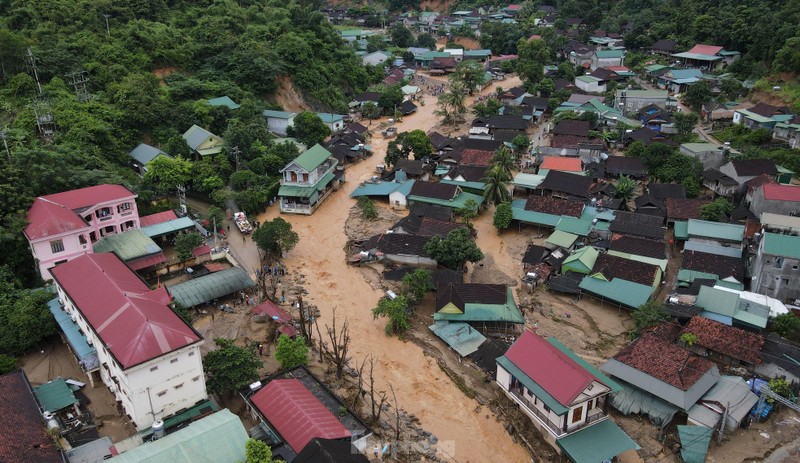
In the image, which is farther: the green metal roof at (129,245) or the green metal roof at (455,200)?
the green metal roof at (455,200)

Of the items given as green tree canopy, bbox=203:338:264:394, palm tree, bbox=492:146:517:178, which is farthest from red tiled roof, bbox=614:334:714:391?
palm tree, bbox=492:146:517:178

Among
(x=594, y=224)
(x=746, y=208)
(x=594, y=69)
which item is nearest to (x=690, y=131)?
(x=746, y=208)

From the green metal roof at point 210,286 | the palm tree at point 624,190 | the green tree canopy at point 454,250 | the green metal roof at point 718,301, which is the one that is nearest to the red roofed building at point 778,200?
the palm tree at point 624,190

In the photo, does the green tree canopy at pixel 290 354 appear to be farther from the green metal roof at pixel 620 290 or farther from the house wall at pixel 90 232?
the green metal roof at pixel 620 290

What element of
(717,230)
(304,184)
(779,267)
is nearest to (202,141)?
(304,184)

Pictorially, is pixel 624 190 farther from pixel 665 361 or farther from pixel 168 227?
pixel 168 227

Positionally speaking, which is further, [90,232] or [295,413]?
[90,232]

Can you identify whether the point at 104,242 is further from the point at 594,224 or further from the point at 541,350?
the point at 594,224
